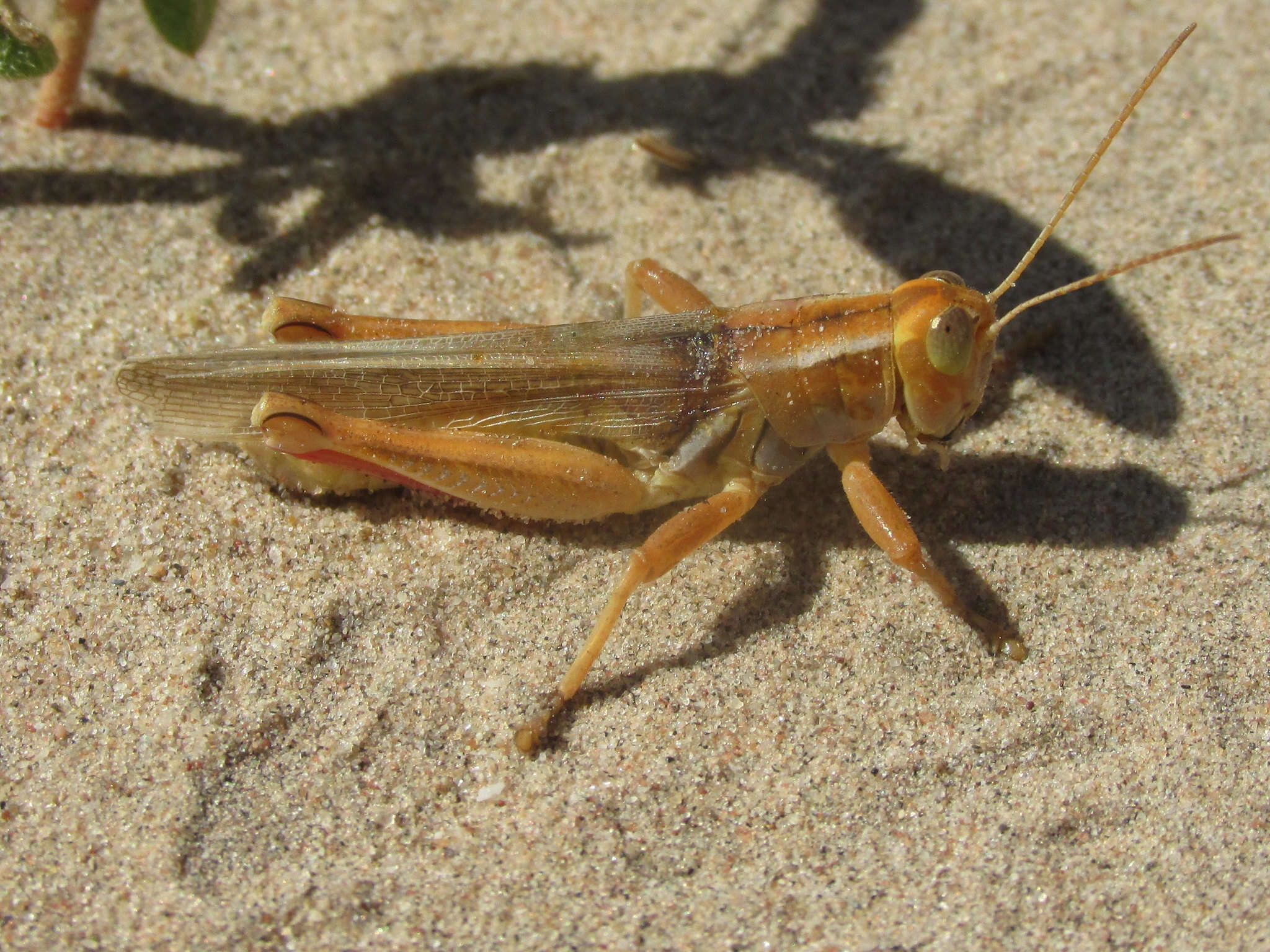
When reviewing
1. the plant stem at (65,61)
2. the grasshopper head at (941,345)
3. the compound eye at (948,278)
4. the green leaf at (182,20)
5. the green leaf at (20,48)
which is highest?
the compound eye at (948,278)

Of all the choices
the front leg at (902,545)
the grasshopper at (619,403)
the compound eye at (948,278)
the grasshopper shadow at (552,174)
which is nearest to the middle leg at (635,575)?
the grasshopper at (619,403)

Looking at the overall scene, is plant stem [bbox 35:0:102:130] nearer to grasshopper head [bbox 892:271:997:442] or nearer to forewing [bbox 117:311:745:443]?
forewing [bbox 117:311:745:443]

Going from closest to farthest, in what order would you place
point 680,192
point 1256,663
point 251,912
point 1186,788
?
point 251,912 < point 1186,788 < point 1256,663 < point 680,192

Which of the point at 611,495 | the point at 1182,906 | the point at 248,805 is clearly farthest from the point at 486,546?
the point at 1182,906

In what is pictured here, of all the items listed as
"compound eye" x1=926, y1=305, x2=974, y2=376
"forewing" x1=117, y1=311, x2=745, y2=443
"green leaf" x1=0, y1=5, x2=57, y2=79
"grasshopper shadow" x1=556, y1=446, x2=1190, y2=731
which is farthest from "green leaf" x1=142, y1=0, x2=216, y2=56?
"compound eye" x1=926, y1=305, x2=974, y2=376

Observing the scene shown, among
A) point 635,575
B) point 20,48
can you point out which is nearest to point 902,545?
point 635,575

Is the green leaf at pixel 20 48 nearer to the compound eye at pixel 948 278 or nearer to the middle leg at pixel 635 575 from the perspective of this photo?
the middle leg at pixel 635 575

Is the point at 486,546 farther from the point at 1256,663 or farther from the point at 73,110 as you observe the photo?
the point at 73,110
